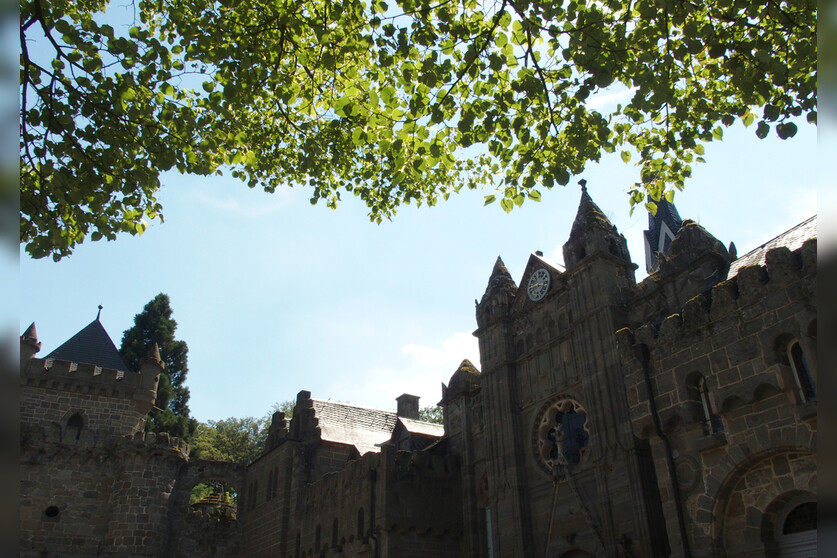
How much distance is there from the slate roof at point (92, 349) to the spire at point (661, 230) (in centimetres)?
3696

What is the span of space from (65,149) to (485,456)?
21488mm

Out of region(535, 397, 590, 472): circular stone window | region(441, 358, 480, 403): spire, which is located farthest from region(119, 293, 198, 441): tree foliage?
region(535, 397, 590, 472): circular stone window

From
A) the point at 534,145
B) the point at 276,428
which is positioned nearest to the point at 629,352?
the point at 534,145

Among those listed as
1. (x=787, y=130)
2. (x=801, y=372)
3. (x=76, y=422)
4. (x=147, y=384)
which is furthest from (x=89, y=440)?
(x=787, y=130)

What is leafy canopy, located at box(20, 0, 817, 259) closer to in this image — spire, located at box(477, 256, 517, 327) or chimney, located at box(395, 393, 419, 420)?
spire, located at box(477, 256, 517, 327)

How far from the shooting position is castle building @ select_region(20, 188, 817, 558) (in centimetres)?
1153

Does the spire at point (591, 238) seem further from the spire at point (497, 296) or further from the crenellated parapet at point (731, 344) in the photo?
the crenellated parapet at point (731, 344)

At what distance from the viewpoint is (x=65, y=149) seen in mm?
9438

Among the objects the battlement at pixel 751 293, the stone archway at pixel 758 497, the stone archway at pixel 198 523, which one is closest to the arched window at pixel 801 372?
the battlement at pixel 751 293

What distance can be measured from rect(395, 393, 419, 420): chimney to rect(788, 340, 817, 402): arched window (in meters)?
33.1

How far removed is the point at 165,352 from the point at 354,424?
24.8 m

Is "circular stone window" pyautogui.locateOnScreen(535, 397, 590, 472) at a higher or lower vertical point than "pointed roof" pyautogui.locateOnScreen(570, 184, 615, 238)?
lower

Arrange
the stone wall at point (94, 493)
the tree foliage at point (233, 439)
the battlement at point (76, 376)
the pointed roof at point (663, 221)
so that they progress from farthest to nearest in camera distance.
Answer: the tree foliage at point (233, 439)
the pointed roof at point (663, 221)
the battlement at point (76, 376)
the stone wall at point (94, 493)

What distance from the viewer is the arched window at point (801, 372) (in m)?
10.8
